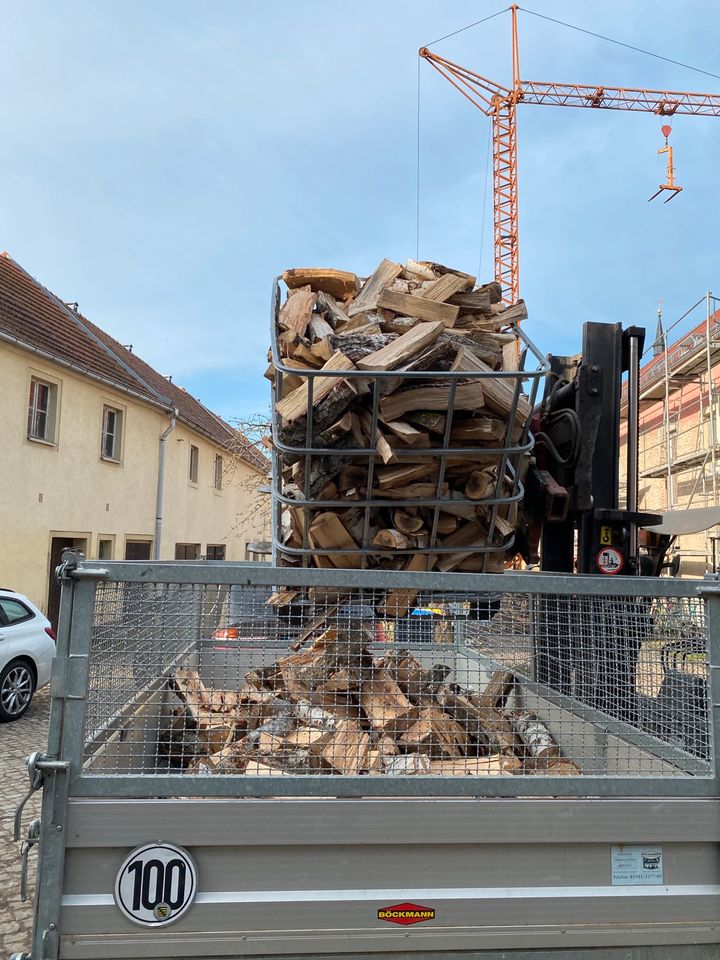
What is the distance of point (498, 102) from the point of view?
41312 mm

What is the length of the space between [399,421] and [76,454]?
12.8m

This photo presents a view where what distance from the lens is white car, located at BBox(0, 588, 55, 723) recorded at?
7988mm

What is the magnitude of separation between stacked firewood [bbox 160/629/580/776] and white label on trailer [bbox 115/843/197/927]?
33cm

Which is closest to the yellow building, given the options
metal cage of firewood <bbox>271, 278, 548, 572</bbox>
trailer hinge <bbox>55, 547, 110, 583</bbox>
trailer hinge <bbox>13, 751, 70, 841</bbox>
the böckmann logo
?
metal cage of firewood <bbox>271, 278, 548, 572</bbox>

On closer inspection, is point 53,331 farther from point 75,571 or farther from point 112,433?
point 75,571

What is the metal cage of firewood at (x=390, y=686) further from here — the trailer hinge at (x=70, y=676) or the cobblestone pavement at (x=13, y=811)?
the cobblestone pavement at (x=13, y=811)

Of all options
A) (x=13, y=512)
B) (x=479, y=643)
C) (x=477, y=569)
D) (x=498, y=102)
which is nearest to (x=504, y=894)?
(x=479, y=643)

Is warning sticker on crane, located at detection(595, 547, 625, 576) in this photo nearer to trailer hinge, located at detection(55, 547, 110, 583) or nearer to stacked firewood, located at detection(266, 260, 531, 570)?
stacked firewood, located at detection(266, 260, 531, 570)

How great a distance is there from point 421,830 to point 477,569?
113cm

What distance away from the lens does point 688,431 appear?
17.3 m

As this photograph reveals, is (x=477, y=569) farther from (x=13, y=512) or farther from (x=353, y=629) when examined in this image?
(x=13, y=512)

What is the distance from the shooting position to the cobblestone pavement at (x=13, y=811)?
146 inches

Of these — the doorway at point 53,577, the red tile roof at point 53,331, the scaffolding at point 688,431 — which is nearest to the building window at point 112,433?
the red tile roof at point 53,331

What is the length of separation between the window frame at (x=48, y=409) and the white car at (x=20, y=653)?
15.6 ft
